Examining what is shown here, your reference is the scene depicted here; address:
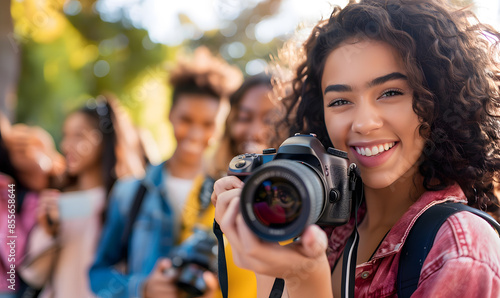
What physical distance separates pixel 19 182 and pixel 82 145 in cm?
60

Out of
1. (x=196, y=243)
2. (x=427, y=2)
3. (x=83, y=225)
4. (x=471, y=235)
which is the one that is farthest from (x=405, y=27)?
(x=83, y=225)

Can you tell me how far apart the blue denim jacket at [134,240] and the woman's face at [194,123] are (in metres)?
0.22

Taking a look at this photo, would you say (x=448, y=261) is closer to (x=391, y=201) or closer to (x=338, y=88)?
(x=391, y=201)

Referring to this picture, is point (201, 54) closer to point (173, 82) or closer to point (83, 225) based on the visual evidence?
point (173, 82)

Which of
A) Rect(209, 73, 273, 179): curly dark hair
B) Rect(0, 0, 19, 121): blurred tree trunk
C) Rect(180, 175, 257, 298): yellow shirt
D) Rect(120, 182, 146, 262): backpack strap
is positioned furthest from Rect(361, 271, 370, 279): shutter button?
Rect(0, 0, 19, 121): blurred tree trunk

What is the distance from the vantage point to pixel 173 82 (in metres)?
2.75

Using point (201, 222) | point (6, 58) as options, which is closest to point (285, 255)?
point (201, 222)

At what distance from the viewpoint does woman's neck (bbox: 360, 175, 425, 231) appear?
3.81 ft

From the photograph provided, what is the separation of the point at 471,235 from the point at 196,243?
129 cm

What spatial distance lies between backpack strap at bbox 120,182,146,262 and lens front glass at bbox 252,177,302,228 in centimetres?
158

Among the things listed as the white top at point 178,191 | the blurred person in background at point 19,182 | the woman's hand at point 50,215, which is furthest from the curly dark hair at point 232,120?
the blurred person in background at point 19,182

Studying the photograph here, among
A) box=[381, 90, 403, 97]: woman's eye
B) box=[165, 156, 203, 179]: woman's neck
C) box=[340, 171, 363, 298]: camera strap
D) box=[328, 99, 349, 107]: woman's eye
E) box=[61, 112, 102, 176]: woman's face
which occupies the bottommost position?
box=[165, 156, 203, 179]: woman's neck

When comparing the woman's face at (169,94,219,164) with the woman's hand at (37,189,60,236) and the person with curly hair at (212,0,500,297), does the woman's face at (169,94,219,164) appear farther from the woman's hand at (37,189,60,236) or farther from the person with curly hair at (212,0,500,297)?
the person with curly hair at (212,0,500,297)

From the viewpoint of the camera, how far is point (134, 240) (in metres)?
2.32
